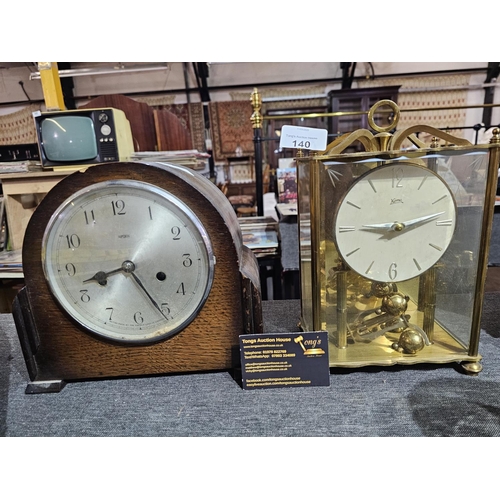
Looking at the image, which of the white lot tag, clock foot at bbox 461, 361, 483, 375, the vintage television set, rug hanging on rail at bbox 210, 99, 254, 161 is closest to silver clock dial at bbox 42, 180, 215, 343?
the white lot tag

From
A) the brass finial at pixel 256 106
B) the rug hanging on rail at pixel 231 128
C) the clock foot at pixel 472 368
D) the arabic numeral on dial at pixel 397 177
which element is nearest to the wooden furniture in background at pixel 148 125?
the brass finial at pixel 256 106

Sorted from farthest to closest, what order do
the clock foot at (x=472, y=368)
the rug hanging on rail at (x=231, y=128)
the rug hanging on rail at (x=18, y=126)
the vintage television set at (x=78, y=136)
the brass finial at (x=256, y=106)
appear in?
the rug hanging on rail at (x=231, y=128) < the rug hanging on rail at (x=18, y=126) < the brass finial at (x=256, y=106) < the vintage television set at (x=78, y=136) < the clock foot at (x=472, y=368)

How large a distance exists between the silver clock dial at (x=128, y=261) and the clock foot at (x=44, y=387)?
186 millimetres

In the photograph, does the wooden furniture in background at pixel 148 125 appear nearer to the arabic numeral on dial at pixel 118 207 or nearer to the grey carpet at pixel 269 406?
the arabic numeral on dial at pixel 118 207

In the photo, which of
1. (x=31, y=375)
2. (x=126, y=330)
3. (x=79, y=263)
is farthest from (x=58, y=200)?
(x=31, y=375)

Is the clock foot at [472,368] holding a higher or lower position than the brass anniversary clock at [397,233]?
lower

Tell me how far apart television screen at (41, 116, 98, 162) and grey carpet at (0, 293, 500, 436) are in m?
1.08

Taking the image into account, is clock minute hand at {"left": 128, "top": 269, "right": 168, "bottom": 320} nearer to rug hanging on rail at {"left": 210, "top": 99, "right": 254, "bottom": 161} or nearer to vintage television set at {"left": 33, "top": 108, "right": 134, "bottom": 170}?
vintage television set at {"left": 33, "top": 108, "right": 134, "bottom": 170}

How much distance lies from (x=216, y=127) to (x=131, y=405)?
585 cm

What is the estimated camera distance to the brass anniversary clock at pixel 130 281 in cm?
78

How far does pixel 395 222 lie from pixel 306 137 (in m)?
0.28

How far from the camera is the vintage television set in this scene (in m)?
1.58

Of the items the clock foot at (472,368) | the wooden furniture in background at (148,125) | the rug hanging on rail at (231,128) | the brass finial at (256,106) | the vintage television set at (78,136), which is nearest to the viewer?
the clock foot at (472,368)

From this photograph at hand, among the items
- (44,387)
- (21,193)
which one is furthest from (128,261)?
(21,193)
